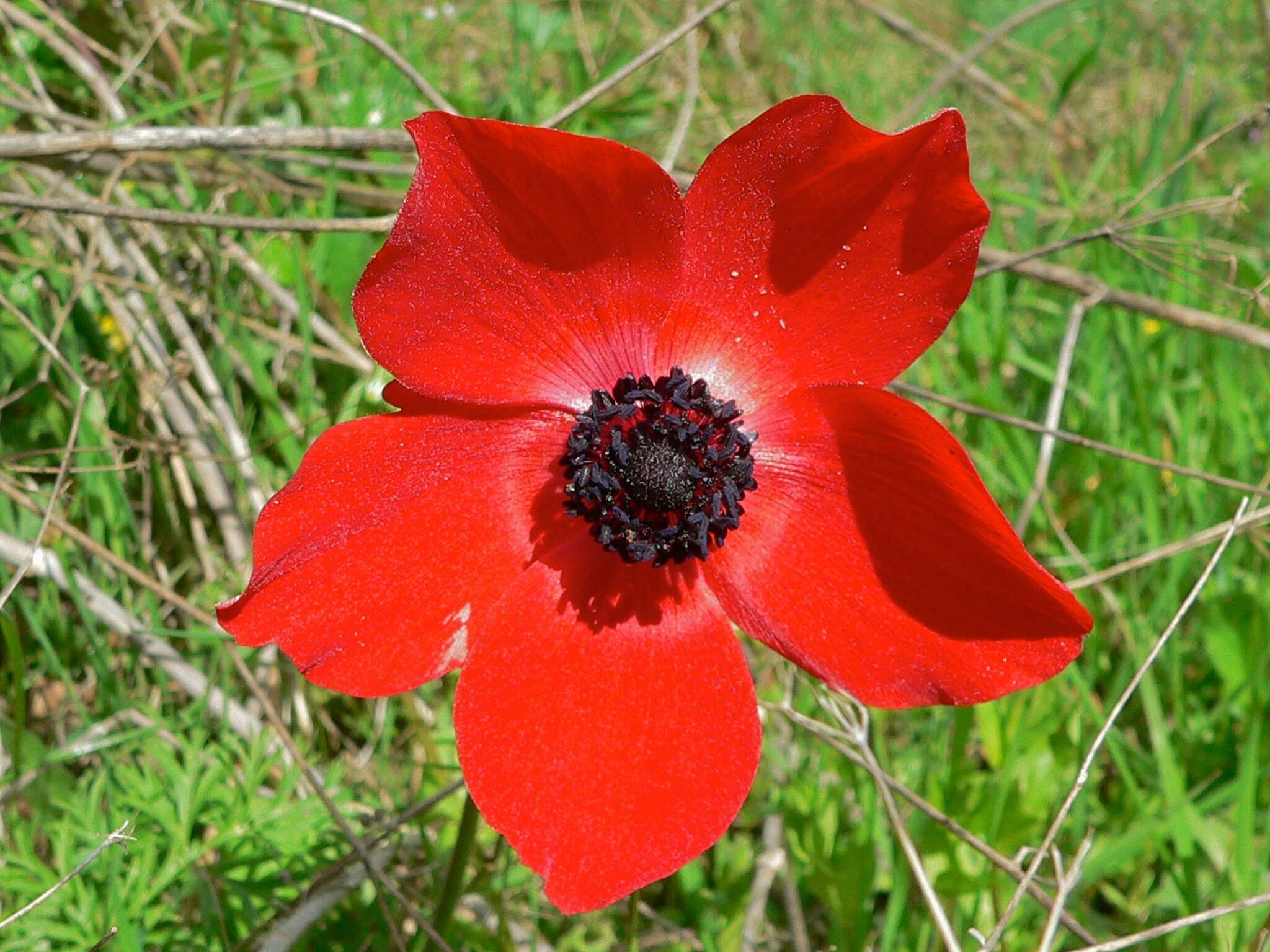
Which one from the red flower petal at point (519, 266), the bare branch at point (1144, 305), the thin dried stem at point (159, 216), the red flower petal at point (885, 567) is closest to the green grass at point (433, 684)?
the bare branch at point (1144, 305)

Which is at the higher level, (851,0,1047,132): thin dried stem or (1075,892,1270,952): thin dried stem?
(851,0,1047,132): thin dried stem

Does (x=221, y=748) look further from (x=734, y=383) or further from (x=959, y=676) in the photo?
(x=959, y=676)

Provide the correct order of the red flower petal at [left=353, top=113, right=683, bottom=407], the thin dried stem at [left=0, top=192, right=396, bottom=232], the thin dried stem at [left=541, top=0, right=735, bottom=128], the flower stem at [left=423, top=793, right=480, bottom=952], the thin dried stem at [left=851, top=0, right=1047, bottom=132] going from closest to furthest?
1. the red flower petal at [left=353, top=113, right=683, bottom=407]
2. the flower stem at [left=423, top=793, right=480, bottom=952]
3. the thin dried stem at [left=0, top=192, right=396, bottom=232]
4. the thin dried stem at [left=541, top=0, right=735, bottom=128]
5. the thin dried stem at [left=851, top=0, right=1047, bottom=132]

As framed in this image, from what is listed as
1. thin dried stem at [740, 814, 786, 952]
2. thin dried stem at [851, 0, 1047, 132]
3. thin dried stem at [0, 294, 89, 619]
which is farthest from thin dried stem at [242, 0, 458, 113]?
thin dried stem at [851, 0, 1047, 132]

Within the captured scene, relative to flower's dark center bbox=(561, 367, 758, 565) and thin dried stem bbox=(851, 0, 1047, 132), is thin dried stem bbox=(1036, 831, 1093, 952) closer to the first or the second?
flower's dark center bbox=(561, 367, 758, 565)

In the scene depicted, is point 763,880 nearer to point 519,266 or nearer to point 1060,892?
point 1060,892

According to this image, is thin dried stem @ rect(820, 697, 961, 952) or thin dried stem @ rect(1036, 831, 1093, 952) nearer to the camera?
thin dried stem @ rect(1036, 831, 1093, 952)

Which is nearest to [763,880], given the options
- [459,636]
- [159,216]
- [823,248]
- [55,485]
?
[459,636]
